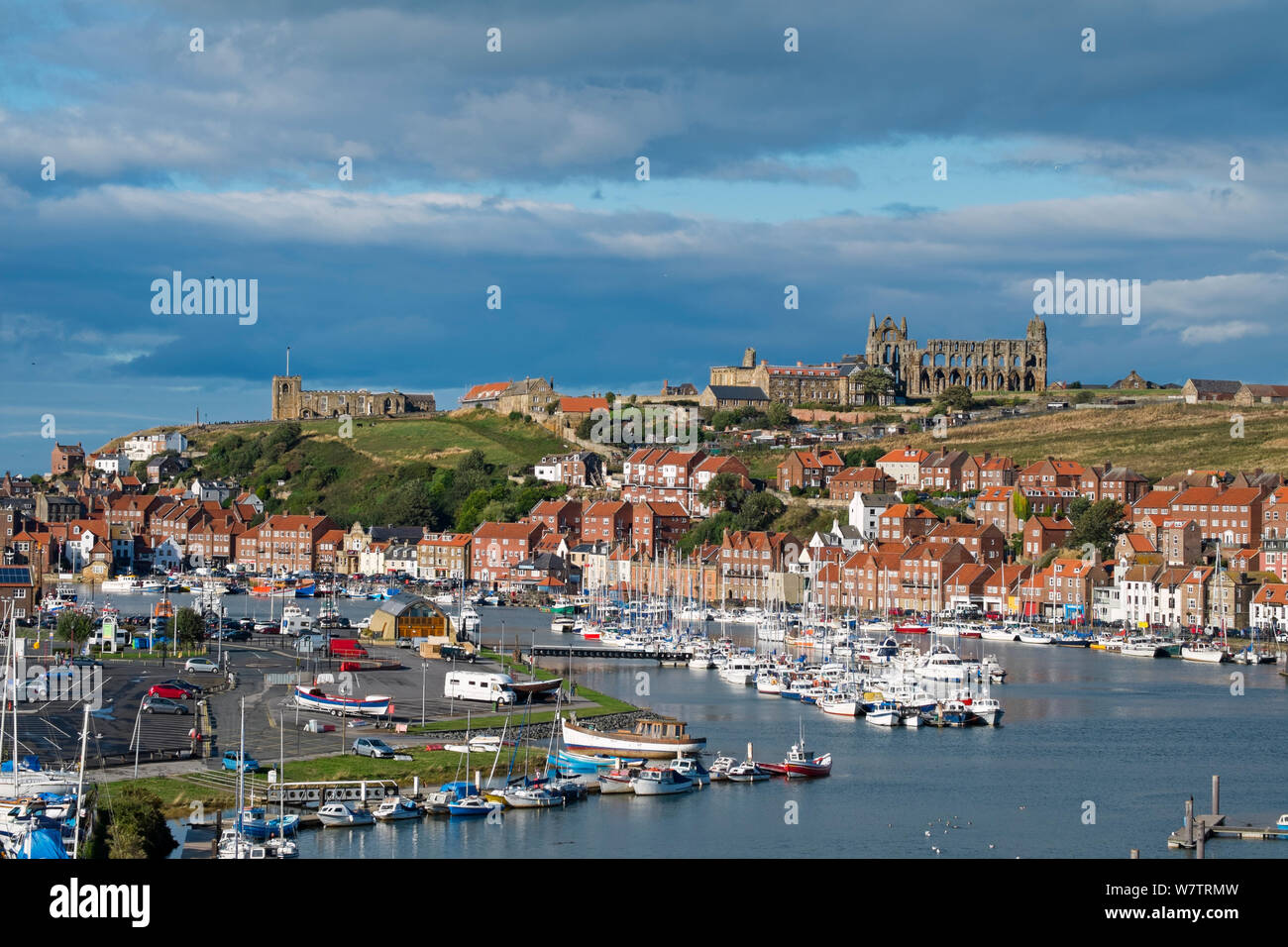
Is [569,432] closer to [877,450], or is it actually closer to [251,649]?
[877,450]

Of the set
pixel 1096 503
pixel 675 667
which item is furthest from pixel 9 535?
pixel 1096 503

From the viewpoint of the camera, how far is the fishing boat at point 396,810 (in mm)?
24891

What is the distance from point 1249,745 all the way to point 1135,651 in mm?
22891

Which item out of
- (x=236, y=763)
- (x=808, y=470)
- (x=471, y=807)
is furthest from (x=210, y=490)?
(x=471, y=807)

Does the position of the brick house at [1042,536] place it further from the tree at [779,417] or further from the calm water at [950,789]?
the tree at [779,417]

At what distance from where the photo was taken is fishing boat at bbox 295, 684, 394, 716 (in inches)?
1395

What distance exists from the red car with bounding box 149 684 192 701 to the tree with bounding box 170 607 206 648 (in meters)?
10.4

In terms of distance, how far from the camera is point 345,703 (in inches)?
1406

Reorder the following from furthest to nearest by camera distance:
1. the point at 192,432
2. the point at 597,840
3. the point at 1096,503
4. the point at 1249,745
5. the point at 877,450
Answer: the point at 192,432 < the point at 877,450 < the point at 1096,503 < the point at 1249,745 < the point at 597,840

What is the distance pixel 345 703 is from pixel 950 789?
13663 millimetres

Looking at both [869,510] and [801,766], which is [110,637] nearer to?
→ [801,766]

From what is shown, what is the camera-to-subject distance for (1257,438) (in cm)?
8769
